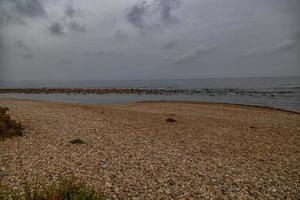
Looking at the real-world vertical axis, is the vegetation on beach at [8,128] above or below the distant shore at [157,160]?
above

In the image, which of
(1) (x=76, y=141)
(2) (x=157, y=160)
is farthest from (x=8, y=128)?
(2) (x=157, y=160)

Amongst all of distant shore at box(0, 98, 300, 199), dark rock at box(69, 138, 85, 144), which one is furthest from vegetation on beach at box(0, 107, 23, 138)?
dark rock at box(69, 138, 85, 144)

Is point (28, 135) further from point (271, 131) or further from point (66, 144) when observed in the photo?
point (271, 131)

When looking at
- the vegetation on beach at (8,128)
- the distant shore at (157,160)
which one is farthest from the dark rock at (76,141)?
the vegetation on beach at (8,128)

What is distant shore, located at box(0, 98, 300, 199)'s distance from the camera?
23.7ft

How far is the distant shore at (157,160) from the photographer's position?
723 cm

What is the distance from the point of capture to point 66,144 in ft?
36.6

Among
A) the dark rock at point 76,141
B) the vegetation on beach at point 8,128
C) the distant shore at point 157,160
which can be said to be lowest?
the distant shore at point 157,160

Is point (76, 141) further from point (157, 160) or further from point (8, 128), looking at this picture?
point (157, 160)

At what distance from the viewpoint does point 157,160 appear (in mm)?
9461

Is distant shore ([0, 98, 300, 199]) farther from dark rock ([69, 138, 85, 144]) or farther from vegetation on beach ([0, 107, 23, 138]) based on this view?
vegetation on beach ([0, 107, 23, 138])

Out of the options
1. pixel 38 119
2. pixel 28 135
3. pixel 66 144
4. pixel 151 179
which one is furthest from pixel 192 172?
pixel 38 119

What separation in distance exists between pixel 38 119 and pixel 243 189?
13.6m

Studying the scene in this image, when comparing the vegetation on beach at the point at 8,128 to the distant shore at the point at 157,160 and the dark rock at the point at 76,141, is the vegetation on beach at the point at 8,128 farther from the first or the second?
the dark rock at the point at 76,141
